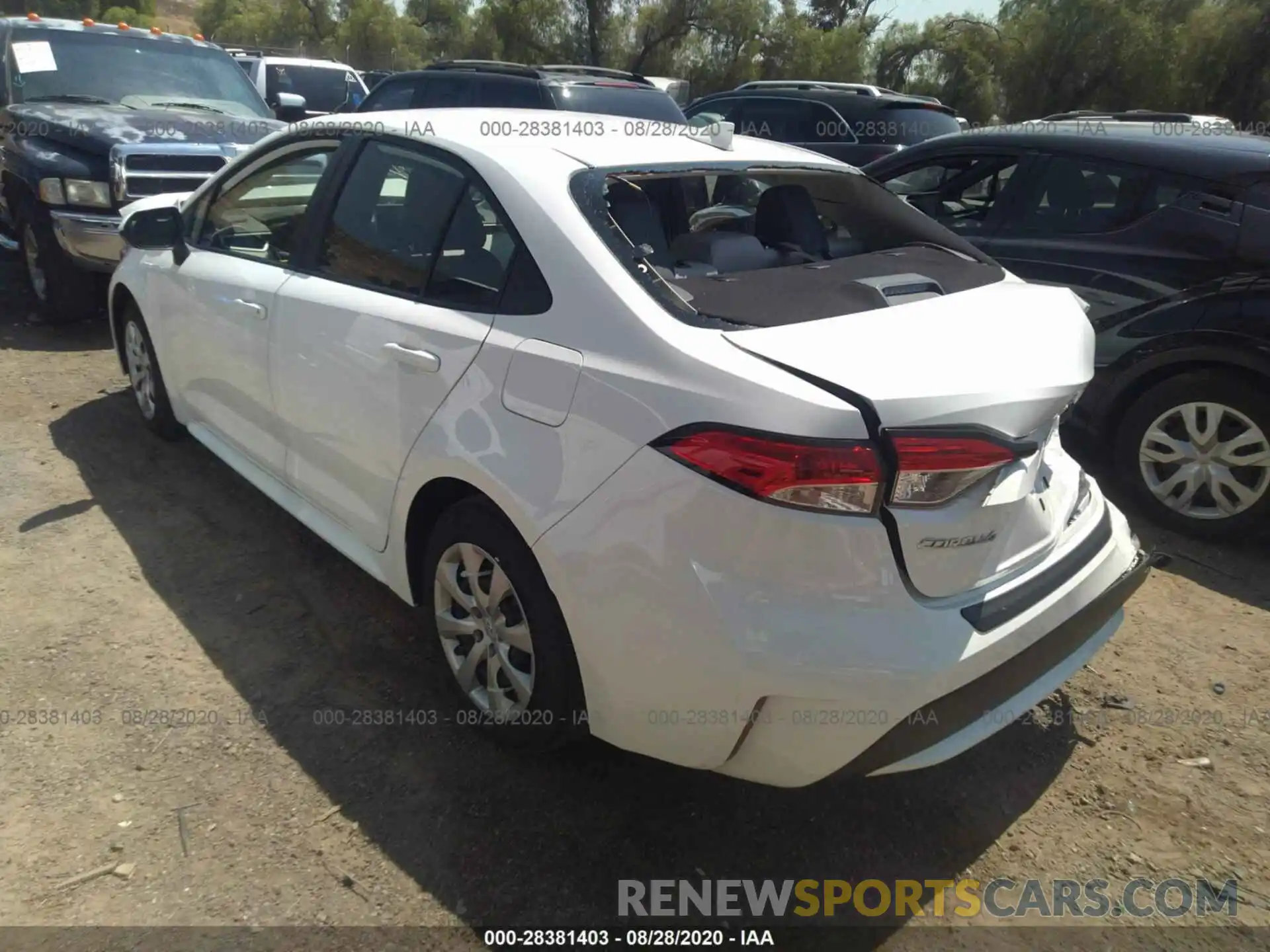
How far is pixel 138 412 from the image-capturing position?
521 centimetres

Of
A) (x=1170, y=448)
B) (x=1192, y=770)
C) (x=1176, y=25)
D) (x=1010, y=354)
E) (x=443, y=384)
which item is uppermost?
(x=1176, y=25)

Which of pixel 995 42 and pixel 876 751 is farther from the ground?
pixel 995 42

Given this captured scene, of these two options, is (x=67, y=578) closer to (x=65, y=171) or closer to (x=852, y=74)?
(x=65, y=171)

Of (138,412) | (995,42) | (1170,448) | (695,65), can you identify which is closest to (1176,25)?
(995,42)

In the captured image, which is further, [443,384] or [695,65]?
[695,65]

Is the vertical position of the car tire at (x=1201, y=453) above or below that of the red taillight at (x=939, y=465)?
below

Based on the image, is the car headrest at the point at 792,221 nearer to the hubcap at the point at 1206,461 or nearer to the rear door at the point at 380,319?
the rear door at the point at 380,319

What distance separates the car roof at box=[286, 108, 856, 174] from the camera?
2.63 metres

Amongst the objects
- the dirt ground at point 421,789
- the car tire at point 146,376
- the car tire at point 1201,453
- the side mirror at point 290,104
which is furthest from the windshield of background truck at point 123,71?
the car tire at point 1201,453

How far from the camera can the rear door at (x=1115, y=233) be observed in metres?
4.10

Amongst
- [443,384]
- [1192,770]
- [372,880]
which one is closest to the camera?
[372,880]

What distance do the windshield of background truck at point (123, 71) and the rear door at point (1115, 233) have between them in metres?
5.94

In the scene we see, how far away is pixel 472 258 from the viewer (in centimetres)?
262

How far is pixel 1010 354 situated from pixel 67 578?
3.39m
